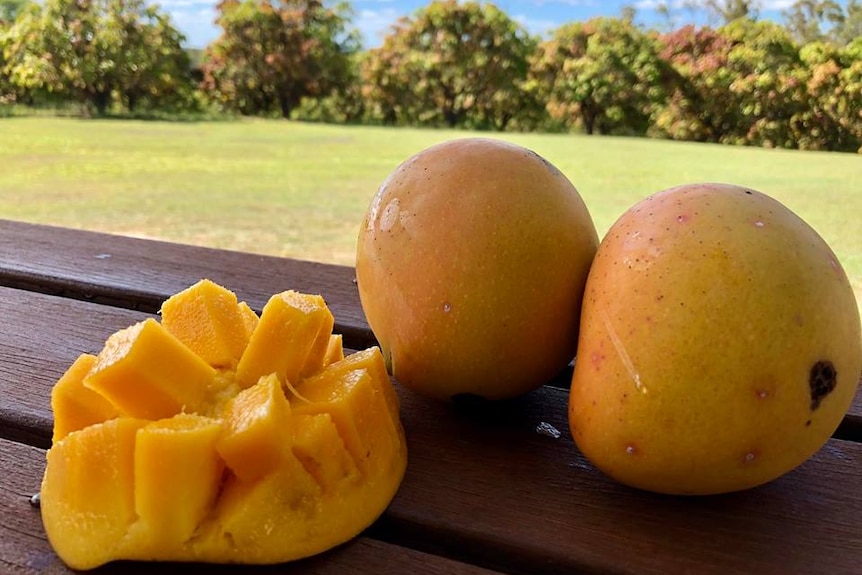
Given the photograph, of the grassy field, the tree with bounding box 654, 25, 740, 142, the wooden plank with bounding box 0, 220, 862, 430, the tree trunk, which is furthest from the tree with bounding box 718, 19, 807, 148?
the wooden plank with bounding box 0, 220, 862, 430

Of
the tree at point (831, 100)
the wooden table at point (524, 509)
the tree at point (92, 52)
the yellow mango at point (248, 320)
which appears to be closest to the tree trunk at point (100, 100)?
the tree at point (92, 52)

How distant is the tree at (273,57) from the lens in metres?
13.5

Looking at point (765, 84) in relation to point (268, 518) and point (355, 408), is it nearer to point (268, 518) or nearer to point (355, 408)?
point (355, 408)

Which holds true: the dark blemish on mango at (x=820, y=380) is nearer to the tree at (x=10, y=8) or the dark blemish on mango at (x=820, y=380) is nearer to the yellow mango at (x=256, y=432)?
the yellow mango at (x=256, y=432)

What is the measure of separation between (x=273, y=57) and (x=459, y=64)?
10.8 feet

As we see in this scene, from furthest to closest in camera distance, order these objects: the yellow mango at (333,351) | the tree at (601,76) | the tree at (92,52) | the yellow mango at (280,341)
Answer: the tree at (92,52)
the tree at (601,76)
the yellow mango at (333,351)
the yellow mango at (280,341)

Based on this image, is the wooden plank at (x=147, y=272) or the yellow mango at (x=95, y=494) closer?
the yellow mango at (x=95, y=494)

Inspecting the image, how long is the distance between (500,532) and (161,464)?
256mm

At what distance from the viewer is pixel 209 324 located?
2.22ft

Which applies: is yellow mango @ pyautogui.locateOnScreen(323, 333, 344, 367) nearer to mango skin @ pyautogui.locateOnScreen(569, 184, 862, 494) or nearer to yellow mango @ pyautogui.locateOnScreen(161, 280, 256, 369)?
yellow mango @ pyautogui.locateOnScreen(161, 280, 256, 369)

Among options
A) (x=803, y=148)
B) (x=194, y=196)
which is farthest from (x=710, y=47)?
(x=194, y=196)

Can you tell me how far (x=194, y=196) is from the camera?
17.6 feet

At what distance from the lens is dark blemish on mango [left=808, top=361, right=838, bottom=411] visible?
597 millimetres

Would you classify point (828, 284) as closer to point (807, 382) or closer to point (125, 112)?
point (807, 382)
